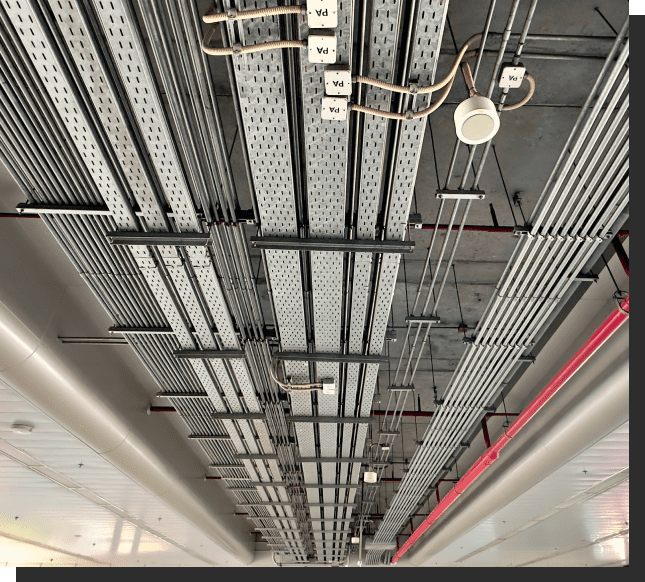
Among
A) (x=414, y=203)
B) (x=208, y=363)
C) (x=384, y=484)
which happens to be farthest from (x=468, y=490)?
(x=414, y=203)

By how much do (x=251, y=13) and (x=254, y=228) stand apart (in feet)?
8.88

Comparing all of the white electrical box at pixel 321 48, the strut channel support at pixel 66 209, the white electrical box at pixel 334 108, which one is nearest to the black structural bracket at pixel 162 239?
the strut channel support at pixel 66 209

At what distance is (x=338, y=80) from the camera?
2.43m

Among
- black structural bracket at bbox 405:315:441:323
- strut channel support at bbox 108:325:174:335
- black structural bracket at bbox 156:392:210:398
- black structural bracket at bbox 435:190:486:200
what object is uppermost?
black structural bracket at bbox 435:190:486:200

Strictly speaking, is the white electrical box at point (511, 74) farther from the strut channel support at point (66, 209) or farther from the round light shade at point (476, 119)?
the strut channel support at point (66, 209)

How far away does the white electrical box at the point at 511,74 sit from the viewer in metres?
2.64

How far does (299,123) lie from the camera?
3.28 meters

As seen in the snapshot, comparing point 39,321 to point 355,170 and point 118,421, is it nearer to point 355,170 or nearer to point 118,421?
point 118,421

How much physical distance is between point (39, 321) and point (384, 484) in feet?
37.3

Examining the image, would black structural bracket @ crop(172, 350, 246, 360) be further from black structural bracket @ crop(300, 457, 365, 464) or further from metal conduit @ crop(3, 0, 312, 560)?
black structural bracket @ crop(300, 457, 365, 464)

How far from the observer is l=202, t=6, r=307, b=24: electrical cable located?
2.21 m

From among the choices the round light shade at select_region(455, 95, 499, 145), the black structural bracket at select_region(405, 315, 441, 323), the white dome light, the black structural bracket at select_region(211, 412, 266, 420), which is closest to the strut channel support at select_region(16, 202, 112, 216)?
the round light shade at select_region(455, 95, 499, 145)

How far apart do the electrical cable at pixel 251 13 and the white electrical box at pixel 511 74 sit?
1144 mm

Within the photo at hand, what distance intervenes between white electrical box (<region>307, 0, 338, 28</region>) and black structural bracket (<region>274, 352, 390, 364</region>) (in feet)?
11.0
